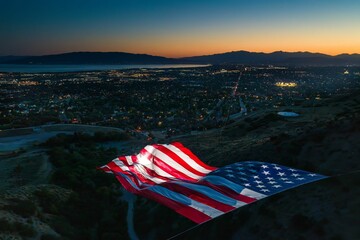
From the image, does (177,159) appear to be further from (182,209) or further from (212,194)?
(182,209)

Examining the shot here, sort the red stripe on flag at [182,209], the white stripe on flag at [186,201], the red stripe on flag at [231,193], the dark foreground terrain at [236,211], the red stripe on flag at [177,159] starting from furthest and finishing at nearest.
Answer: the red stripe on flag at [177,159] < the dark foreground terrain at [236,211] < the red stripe on flag at [231,193] < the white stripe on flag at [186,201] < the red stripe on flag at [182,209]

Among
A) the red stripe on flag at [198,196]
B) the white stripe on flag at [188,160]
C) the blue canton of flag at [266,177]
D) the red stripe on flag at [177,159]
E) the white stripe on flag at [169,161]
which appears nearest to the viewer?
the red stripe on flag at [198,196]

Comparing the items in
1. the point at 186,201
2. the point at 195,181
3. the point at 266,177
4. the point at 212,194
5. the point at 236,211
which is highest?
the point at 266,177

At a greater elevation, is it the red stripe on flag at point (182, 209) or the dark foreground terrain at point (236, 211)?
the red stripe on flag at point (182, 209)

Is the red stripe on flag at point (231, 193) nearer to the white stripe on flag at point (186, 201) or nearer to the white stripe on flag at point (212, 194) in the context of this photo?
the white stripe on flag at point (212, 194)

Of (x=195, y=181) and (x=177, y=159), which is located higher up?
(x=177, y=159)

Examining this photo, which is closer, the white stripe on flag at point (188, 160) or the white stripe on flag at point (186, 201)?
the white stripe on flag at point (186, 201)

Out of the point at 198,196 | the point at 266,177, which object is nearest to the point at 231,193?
the point at 198,196

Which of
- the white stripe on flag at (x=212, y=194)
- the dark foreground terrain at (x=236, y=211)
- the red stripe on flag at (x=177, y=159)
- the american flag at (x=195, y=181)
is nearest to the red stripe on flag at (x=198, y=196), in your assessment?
the american flag at (x=195, y=181)
